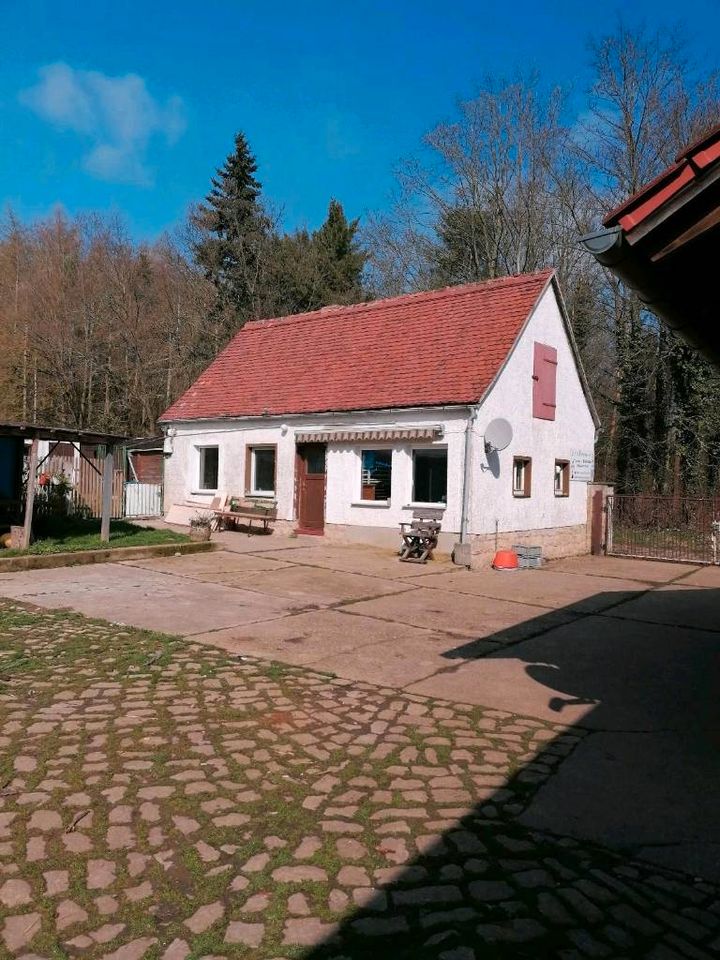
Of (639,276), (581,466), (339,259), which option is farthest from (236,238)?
(639,276)

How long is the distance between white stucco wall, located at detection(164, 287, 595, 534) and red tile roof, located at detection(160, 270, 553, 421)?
417 millimetres

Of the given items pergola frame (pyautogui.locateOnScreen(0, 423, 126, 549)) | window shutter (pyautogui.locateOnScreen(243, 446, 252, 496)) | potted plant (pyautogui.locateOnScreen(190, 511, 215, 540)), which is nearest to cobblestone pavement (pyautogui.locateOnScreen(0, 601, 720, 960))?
pergola frame (pyautogui.locateOnScreen(0, 423, 126, 549))

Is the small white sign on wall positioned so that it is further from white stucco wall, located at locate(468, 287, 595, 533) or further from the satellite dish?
the satellite dish

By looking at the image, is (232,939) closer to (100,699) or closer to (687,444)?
(100,699)

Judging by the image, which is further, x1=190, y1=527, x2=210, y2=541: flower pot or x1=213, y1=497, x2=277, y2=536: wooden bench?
x1=213, y1=497, x2=277, y2=536: wooden bench

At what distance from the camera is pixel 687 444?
78.0 feet

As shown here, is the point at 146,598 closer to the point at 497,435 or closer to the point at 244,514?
the point at 497,435

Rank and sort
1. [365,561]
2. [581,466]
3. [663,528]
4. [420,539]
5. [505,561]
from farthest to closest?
[581,466]
[663,528]
[420,539]
[505,561]
[365,561]

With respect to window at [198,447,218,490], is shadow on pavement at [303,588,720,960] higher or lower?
lower

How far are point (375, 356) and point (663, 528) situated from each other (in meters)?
9.32

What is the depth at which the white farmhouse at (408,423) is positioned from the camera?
50.2 ft

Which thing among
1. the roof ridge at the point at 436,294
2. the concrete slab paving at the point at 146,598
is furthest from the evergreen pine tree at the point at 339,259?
the concrete slab paving at the point at 146,598

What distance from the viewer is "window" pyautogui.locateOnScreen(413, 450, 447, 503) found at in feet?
51.1

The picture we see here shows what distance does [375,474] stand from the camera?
1686cm
